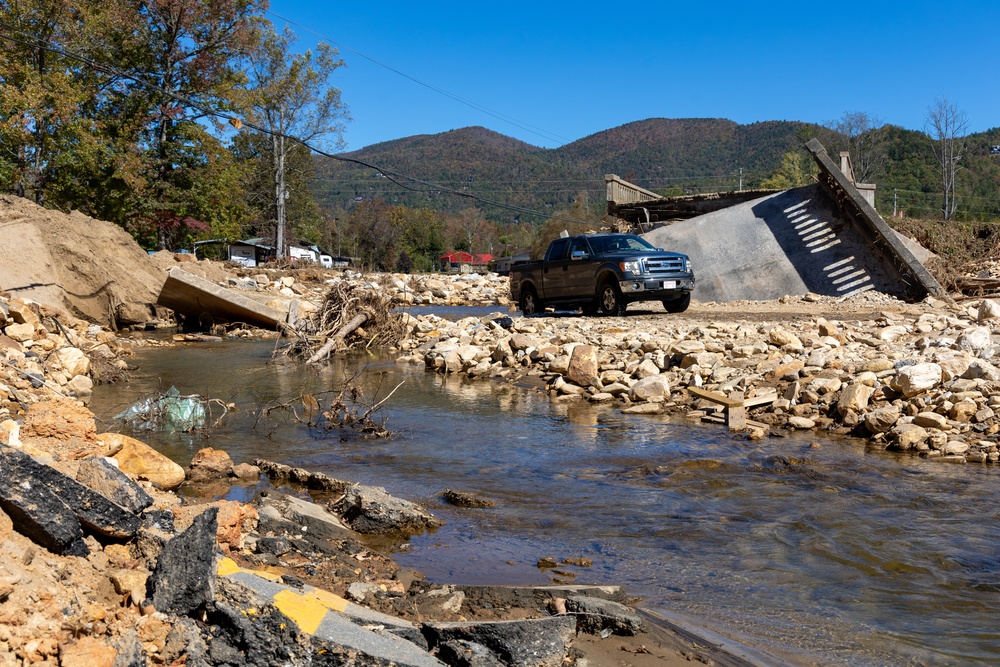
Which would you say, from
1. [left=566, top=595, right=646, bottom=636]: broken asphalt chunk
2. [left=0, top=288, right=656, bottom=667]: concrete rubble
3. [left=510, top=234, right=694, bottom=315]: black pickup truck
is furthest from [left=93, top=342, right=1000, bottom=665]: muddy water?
[left=510, top=234, right=694, bottom=315]: black pickup truck

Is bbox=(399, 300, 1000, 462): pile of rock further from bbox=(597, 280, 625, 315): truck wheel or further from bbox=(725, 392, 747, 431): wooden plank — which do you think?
bbox=(597, 280, 625, 315): truck wheel

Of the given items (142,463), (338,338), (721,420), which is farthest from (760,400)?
(338,338)

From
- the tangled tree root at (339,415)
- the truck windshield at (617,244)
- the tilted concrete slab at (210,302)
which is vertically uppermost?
the truck windshield at (617,244)

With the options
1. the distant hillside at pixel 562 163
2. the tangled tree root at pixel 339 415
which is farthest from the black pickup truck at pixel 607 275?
the distant hillside at pixel 562 163

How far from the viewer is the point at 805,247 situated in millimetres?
20891

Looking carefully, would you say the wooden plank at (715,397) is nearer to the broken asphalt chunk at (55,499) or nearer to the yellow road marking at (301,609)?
the yellow road marking at (301,609)

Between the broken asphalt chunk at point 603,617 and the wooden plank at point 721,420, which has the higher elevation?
the wooden plank at point 721,420

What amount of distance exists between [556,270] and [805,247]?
252 inches

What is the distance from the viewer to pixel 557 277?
19844 millimetres

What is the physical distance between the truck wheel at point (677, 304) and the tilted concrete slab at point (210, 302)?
8.68 m

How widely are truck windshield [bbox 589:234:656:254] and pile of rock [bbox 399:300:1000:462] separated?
238 cm

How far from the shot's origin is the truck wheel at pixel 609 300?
1816 cm

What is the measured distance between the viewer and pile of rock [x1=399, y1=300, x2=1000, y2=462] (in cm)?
851

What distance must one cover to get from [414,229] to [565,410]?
86637 mm
